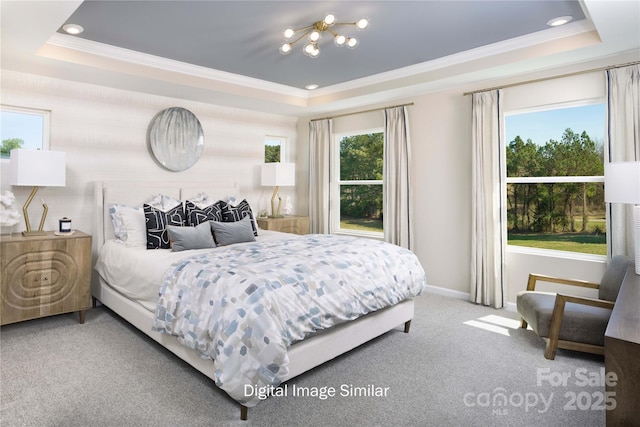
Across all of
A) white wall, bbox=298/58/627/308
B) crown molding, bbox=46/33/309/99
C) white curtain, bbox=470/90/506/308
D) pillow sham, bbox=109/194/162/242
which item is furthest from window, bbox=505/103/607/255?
pillow sham, bbox=109/194/162/242

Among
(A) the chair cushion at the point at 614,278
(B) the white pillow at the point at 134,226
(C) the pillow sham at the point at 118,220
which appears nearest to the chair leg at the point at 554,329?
(A) the chair cushion at the point at 614,278

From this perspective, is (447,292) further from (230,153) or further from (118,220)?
(118,220)

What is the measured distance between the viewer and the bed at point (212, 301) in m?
2.12

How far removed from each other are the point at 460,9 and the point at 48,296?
4.34 meters

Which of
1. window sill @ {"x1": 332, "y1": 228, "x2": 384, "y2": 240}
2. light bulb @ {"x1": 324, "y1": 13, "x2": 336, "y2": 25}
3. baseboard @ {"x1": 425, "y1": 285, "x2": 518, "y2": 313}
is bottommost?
baseboard @ {"x1": 425, "y1": 285, "x2": 518, "y2": 313}

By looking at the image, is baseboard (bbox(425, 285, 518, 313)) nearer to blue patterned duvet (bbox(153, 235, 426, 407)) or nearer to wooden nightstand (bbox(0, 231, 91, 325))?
blue patterned duvet (bbox(153, 235, 426, 407))

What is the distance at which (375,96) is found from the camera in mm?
4977

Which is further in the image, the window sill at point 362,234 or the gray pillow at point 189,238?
the window sill at point 362,234

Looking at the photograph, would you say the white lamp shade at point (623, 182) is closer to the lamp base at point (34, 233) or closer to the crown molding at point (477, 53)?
the crown molding at point (477, 53)

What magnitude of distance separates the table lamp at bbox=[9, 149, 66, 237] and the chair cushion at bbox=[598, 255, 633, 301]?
16.1 ft

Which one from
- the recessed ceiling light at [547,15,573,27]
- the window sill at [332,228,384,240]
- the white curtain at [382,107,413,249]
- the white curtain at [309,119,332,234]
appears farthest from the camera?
the white curtain at [309,119,332,234]

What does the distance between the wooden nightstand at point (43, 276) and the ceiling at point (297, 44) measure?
1.69m

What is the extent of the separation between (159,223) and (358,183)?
300cm

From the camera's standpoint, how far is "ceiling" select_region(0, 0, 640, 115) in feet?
9.64
